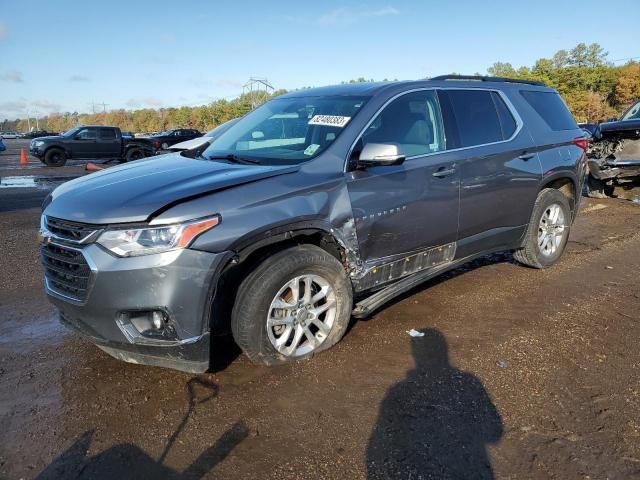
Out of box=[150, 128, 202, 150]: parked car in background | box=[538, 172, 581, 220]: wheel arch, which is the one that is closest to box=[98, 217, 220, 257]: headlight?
box=[538, 172, 581, 220]: wheel arch

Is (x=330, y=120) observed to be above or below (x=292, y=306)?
above

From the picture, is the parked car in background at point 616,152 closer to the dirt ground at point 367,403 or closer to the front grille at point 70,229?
the dirt ground at point 367,403

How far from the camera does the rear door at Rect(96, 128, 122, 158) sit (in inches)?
822

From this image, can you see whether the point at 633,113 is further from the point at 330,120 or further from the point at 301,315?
the point at 301,315

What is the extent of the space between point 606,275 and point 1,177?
17.0m

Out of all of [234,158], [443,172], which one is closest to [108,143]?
[234,158]

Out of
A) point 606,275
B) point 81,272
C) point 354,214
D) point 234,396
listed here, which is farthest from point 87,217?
point 606,275

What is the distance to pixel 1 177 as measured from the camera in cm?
1566

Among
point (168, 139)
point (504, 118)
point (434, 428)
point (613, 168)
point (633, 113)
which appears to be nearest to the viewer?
point (434, 428)

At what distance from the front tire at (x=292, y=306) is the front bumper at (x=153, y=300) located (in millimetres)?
277

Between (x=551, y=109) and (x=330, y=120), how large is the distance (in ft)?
9.85

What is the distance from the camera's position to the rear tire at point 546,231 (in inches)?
200

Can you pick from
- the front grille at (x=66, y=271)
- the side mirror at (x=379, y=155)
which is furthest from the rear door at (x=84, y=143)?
the side mirror at (x=379, y=155)

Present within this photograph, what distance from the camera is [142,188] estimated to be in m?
2.98
